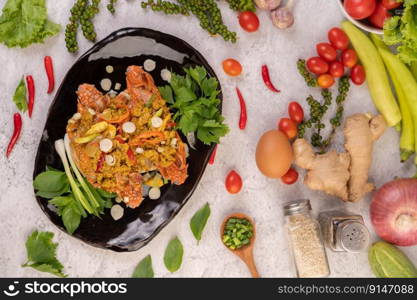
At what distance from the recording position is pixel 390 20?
6.88 feet

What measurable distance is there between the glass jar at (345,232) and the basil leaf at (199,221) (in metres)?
0.56

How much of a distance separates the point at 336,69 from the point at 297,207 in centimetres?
67

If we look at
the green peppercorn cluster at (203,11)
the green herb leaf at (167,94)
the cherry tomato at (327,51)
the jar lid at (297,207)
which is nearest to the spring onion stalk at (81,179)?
the green herb leaf at (167,94)

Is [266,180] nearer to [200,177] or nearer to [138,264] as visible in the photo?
[200,177]

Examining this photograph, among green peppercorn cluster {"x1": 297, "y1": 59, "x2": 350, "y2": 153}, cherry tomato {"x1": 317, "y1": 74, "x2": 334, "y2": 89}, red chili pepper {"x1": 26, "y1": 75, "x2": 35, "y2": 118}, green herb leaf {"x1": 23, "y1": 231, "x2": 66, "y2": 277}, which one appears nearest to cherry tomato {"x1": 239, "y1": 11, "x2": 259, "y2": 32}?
green peppercorn cluster {"x1": 297, "y1": 59, "x2": 350, "y2": 153}

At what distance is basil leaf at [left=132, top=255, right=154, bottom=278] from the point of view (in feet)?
8.25

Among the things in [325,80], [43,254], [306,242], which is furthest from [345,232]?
[43,254]

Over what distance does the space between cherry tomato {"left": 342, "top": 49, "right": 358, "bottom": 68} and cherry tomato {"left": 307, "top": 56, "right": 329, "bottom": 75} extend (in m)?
0.09

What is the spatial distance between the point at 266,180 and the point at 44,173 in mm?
1037

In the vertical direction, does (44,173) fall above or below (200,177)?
above

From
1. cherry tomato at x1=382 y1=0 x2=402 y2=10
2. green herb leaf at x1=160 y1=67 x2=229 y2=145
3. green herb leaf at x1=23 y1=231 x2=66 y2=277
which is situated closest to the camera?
cherry tomato at x1=382 y1=0 x2=402 y2=10

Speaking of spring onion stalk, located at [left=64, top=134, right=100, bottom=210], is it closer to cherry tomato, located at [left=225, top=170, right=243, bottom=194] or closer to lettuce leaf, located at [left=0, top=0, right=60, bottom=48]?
lettuce leaf, located at [left=0, top=0, right=60, bottom=48]

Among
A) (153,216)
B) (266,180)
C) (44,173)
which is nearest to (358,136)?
(266,180)

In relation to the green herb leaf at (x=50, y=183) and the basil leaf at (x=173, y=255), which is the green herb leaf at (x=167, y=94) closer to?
the green herb leaf at (x=50, y=183)
